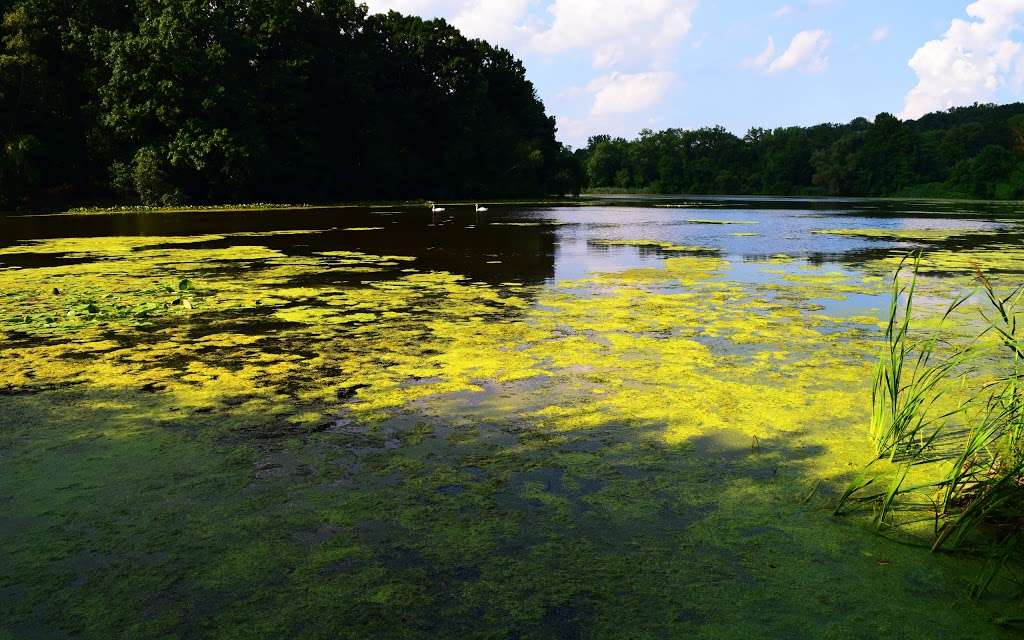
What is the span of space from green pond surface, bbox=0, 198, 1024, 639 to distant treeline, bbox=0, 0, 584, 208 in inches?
1063

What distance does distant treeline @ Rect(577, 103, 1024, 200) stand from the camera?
65000mm

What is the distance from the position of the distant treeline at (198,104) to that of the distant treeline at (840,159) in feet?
164

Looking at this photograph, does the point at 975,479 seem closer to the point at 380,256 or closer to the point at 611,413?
the point at 611,413

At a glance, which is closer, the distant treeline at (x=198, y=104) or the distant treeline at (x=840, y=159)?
the distant treeline at (x=198, y=104)

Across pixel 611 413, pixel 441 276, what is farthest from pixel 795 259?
pixel 611 413

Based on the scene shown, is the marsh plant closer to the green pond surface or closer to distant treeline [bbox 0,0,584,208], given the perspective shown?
the green pond surface

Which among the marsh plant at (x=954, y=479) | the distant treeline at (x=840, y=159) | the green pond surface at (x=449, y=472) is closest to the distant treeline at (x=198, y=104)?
the green pond surface at (x=449, y=472)

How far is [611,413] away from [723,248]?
11333 millimetres

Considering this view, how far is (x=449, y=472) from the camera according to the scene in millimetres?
3244

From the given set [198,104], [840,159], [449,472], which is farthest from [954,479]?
[840,159]

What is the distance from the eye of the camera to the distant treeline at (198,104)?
31516 mm

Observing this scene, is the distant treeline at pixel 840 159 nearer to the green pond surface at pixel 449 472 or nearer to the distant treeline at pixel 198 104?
the distant treeline at pixel 198 104

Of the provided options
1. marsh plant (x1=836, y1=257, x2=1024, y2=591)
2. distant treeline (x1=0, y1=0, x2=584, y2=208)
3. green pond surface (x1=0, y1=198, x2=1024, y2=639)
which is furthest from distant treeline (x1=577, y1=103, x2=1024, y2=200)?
marsh plant (x1=836, y1=257, x2=1024, y2=591)

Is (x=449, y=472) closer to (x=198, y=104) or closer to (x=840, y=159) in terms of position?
(x=198, y=104)
